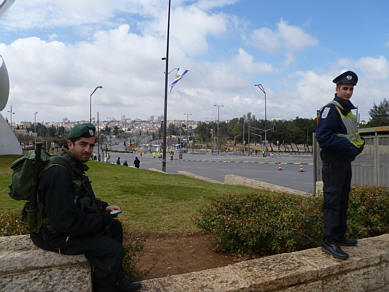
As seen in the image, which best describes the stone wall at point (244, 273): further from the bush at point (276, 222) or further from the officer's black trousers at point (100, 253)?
the bush at point (276, 222)

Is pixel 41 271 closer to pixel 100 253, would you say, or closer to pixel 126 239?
pixel 100 253

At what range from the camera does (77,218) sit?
2.06 meters

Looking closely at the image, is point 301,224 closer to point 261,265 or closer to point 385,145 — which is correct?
point 261,265

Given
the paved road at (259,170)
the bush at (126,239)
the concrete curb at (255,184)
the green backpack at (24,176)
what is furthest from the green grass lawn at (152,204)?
the paved road at (259,170)

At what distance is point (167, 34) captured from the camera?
70.5 feet

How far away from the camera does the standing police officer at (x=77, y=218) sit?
1994 mm

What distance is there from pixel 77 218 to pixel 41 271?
404 mm

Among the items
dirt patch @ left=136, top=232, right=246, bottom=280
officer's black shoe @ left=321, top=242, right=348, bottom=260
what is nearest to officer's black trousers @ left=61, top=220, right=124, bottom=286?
dirt patch @ left=136, top=232, right=246, bottom=280

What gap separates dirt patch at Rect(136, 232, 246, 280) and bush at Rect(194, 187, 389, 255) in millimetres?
215

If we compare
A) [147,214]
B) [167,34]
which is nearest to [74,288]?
[147,214]

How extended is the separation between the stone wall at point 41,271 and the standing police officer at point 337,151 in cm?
220

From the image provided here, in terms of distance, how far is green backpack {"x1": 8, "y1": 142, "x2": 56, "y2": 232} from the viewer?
196 cm

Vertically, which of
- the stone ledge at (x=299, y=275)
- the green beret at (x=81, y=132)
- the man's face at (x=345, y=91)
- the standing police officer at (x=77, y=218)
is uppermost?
the man's face at (x=345, y=91)

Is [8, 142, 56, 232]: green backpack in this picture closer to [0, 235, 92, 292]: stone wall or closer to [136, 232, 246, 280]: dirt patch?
[0, 235, 92, 292]: stone wall
